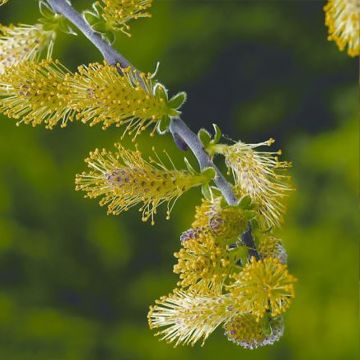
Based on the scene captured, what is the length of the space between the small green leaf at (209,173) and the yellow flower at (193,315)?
173 mm

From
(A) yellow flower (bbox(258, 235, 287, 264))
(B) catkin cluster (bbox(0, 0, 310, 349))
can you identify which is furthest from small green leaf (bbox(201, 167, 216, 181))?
(A) yellow flower (bbox(258, 235, 287, 264))

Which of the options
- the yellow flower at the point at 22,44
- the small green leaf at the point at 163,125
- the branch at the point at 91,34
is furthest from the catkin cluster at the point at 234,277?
the yellow flower at the point at 22,44

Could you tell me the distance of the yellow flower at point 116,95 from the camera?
1.34 meters

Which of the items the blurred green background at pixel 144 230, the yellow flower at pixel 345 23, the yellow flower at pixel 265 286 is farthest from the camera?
the blurred green background at pixel 144 230

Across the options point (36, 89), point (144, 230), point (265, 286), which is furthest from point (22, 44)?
point (144, 230)

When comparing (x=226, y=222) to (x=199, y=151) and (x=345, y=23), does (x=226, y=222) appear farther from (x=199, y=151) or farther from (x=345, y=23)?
(x=345, y=23)

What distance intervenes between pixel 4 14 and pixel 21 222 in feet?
3.58

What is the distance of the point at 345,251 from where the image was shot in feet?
15.8

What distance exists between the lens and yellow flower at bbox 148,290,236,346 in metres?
1.35

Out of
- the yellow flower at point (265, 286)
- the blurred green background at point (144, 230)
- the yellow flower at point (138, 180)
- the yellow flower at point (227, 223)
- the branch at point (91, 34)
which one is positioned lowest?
the yellow flower at point (265, 286)

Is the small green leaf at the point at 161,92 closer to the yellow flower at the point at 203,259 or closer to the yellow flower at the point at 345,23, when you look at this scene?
the yellow flower at the point at 203,259

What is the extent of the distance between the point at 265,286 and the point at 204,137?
0.80ft

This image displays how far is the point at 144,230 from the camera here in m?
5.05

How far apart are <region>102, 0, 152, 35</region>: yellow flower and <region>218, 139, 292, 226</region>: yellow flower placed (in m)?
0.24
